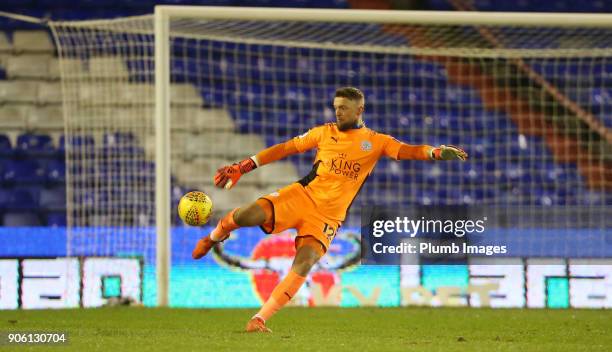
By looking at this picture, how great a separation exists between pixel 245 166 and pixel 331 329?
1375mm

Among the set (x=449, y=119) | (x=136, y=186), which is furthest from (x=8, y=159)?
(x=449, y=119)

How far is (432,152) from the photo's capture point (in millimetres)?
7207

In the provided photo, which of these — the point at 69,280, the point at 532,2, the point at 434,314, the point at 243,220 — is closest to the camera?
the point at 243,220

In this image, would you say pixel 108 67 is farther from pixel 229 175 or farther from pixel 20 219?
pixel 229 175

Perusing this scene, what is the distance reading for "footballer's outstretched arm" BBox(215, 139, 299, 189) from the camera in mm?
7348

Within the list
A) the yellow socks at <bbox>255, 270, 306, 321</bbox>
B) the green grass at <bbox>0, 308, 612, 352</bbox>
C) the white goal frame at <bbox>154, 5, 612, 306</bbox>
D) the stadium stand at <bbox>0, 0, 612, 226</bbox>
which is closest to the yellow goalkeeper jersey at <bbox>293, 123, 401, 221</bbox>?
the yellow socks at <bbox>255, 270, 306, 321</bbox>

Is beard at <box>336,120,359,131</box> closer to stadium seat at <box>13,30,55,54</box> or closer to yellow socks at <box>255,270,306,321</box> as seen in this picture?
yellow socks at <box>255,270,306,321</box>

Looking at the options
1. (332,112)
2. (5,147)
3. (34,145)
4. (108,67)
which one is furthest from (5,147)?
(332,112)

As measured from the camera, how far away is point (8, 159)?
12.4m

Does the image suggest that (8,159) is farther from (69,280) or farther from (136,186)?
(69,280)

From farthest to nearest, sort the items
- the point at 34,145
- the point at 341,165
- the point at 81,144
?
the point at 34,145, the point at 81,144, the point at 341,165

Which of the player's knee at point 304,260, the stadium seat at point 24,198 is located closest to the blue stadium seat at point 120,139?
the stadium seat at point 24,198

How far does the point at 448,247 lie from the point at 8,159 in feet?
16.1

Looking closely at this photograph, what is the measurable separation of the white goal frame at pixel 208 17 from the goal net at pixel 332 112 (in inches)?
39.9
